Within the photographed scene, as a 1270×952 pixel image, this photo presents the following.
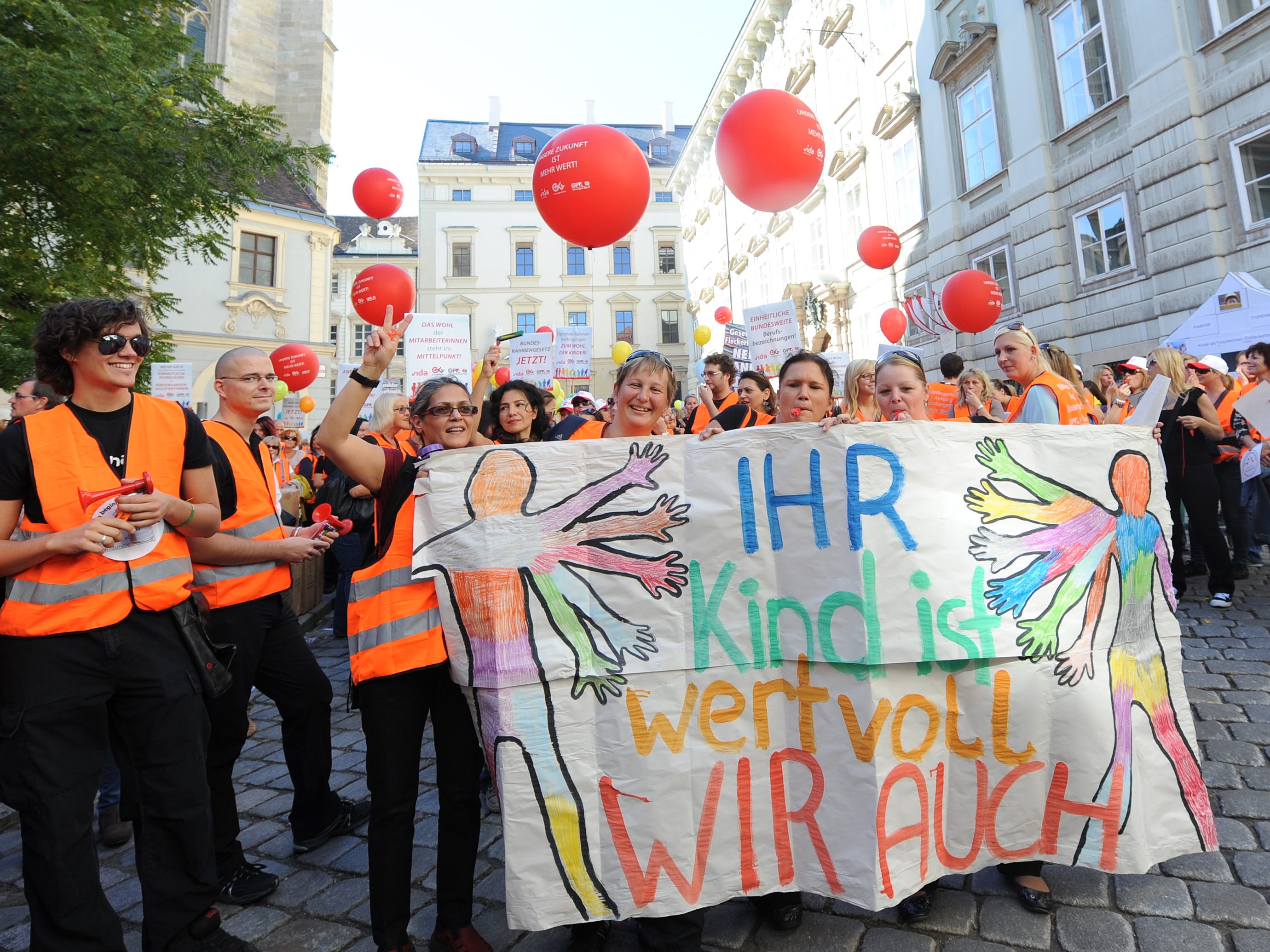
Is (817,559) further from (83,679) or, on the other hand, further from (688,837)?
(83,679)

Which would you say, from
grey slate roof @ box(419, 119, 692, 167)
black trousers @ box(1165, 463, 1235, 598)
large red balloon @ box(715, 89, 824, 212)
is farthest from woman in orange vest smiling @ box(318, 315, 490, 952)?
grey slate roof @ box(419, 119, 692, 167)

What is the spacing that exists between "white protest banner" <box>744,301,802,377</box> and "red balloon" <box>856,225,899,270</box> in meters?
4.49

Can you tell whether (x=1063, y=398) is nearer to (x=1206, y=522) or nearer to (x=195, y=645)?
(x=1206, y=522)

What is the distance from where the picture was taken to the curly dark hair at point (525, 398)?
4059 mm

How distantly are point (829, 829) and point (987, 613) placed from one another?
2.58 ft

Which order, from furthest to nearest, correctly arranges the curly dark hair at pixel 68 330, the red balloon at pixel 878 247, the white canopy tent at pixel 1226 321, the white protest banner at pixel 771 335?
1. the red balloon at pixel 878 247
2. the white protest banner at pixel 771 335
3. the white canopy tent at pixel 1226 321
4. the curly dark hair at pixel 68 330

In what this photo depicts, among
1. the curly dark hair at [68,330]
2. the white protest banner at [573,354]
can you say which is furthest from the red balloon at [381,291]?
the curly dark hair at [68,330]

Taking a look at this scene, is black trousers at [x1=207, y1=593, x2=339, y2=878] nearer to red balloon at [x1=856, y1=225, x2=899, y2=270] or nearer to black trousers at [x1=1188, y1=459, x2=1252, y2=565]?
black trousers at [x1=1188, y1=459, x2=1252, y2=565]

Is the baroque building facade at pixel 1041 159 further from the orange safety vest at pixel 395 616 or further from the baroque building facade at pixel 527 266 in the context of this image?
the baroque building facade at pixel 527 266

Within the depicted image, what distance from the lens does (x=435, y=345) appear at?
23.5 ft

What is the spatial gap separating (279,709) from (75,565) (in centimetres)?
114

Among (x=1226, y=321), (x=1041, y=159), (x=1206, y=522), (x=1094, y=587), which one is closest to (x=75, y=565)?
(x=1094, y=587)

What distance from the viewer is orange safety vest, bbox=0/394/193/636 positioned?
1975 millimetres

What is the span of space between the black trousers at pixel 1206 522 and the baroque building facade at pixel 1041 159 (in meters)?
5.55
